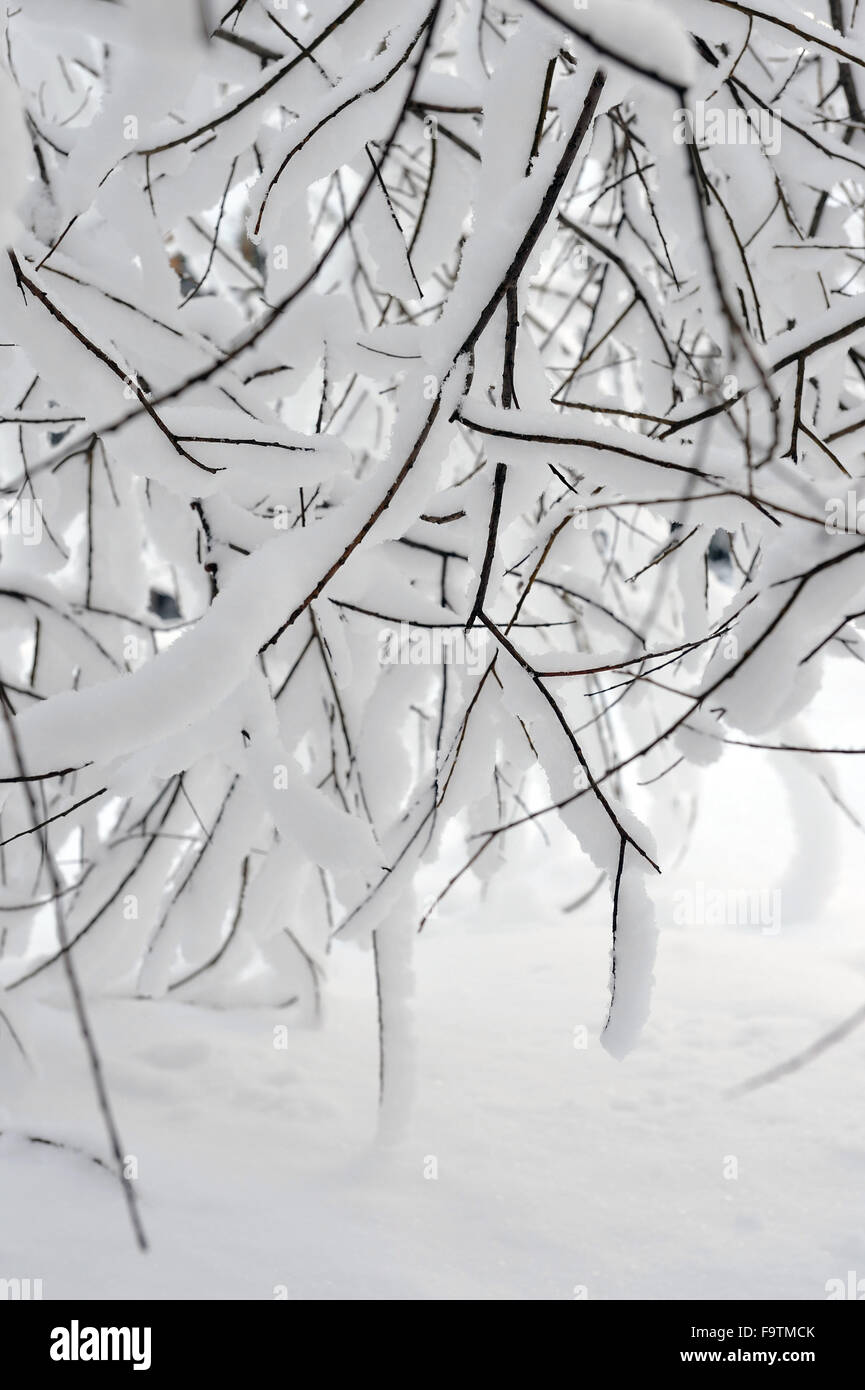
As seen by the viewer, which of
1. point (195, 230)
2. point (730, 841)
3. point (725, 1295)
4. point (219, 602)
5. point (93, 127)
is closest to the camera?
point (219, 602)

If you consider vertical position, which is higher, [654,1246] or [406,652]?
[406,652]

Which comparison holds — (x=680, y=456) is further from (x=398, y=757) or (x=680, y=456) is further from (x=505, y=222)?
(x=398, y=757)

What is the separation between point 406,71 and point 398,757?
0.93 m

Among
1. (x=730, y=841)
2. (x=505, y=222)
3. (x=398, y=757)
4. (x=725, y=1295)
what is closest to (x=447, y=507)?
(x=398, y=757)

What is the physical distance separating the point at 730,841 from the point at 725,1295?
303 cm

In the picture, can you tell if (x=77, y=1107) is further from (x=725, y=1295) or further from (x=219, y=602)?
(x=219, y=602)

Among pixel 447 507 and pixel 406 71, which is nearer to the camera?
pixel 406 71

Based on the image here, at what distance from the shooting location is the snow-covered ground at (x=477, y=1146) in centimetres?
121

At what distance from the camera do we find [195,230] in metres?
1.95

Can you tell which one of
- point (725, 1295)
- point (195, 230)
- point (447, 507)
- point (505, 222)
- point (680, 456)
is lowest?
point (725, 1295)

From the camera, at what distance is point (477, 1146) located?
1.61 meters

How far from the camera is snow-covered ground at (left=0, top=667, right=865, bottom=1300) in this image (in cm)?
121
